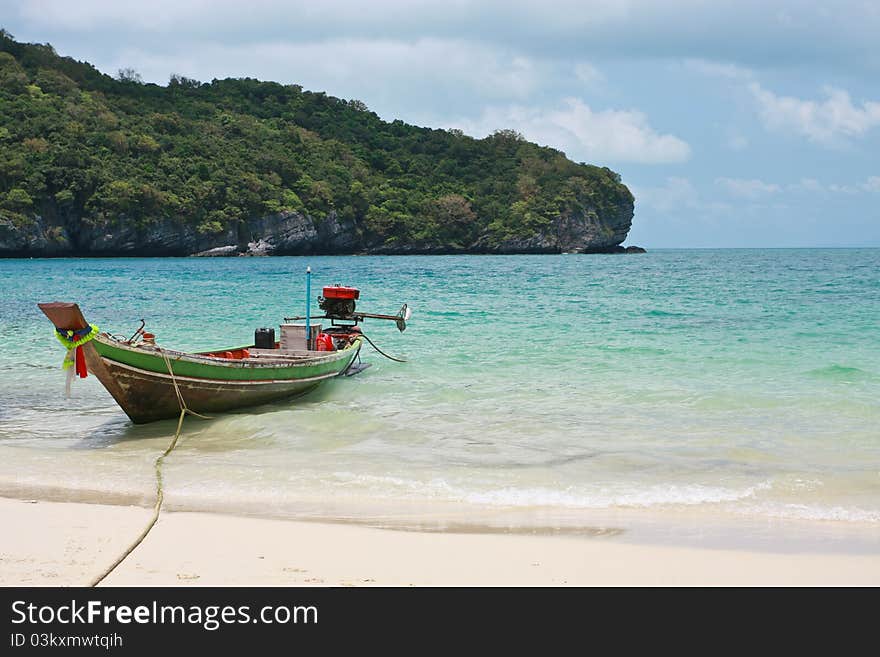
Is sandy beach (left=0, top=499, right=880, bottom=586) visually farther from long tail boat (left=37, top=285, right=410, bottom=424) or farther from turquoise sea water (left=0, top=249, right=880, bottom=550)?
long tail boat (left=37, top=285, right=410, bottom=424)

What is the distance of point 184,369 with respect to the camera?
9.77 meters

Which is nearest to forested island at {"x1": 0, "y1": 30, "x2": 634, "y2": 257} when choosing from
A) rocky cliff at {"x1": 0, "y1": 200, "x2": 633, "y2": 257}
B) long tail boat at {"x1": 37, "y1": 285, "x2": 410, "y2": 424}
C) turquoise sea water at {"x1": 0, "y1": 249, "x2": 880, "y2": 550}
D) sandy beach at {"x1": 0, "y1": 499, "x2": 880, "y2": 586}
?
rocky cliff at {"x1": 0, "y1": 200, "x2": 633, "y2": 257}

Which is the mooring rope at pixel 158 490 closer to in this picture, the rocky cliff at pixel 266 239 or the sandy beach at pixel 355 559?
the sandy beach at pixel 355 559

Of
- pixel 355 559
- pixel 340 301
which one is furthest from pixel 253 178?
pixel 355 559

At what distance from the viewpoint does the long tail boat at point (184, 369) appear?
8602mm

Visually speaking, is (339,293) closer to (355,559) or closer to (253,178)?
(355,559)

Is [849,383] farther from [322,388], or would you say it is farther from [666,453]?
[322,388]

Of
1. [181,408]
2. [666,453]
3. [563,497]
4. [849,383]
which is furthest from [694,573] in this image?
[849,383]

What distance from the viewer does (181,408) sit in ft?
32.3

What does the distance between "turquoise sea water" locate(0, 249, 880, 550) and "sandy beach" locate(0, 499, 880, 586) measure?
470 millimetres

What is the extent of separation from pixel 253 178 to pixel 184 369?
9365 centimetres

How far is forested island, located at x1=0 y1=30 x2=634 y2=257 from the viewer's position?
280 feet

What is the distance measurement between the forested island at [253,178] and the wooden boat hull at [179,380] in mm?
76884

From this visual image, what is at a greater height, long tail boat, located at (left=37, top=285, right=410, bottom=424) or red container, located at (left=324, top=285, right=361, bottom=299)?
red container, located at (left=324, top=285, right=361, bottom=299)
